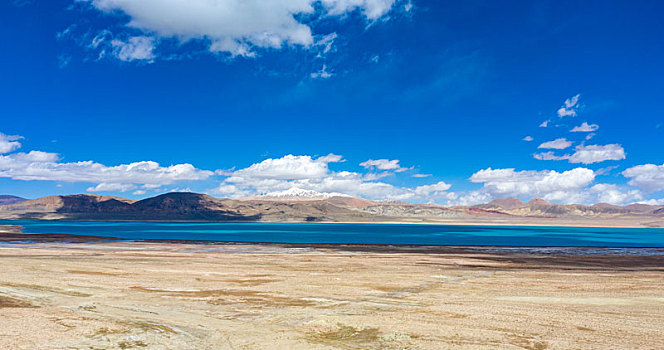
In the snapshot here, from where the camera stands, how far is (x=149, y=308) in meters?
18.2

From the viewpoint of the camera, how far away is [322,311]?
18.0m

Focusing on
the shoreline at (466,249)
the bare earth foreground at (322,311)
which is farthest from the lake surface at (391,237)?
the bare earth foreground at (322,311)

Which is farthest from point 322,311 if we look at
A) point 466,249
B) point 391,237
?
point 391,237

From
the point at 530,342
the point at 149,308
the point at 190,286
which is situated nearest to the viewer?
the point at 530,342

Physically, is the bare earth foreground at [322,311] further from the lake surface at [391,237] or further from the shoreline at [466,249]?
the lake surface at [391,237]

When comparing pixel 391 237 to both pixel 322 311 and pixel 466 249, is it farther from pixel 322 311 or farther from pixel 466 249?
pixel 322 311

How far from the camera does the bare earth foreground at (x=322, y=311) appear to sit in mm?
13617

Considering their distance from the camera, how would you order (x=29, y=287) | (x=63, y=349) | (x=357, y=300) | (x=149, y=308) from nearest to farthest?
(x=63, y=349), (x=149, y=308), (x=357, y=300), (x=29, y=287)

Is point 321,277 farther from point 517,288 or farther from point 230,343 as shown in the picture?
point 230,343

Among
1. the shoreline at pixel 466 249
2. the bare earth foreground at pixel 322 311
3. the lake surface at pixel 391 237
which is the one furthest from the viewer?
the lake surface at pixel 391 237

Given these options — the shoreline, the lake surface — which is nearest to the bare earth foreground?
the shoreline

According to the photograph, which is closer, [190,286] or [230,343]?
[230,343]

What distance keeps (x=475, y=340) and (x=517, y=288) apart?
12.3 meters

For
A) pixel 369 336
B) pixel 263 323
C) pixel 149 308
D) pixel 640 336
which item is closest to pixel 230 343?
pixel 263 323
